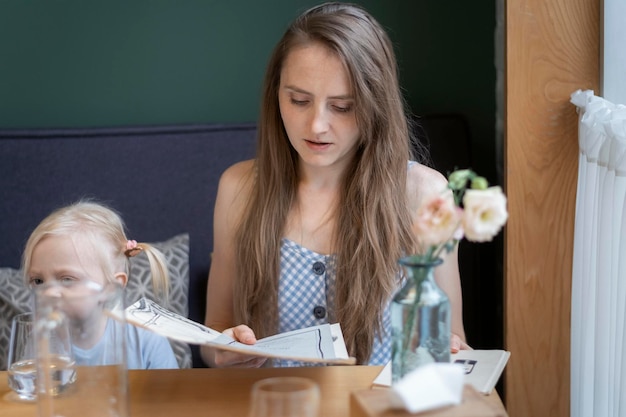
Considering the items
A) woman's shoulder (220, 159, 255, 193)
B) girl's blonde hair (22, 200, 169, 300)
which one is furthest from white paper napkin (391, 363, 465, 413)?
woman's shoulder (220, 159, 255, 193)

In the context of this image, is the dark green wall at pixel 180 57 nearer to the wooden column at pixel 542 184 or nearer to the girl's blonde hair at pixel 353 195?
the wooden column at pixel 542 184

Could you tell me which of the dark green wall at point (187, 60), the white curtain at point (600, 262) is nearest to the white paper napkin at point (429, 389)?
the white curtain at point (600, 262)

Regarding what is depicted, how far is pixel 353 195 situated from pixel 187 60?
44.9 inches

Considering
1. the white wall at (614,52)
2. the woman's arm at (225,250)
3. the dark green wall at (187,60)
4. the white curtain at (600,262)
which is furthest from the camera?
the dark green wall at (187,60)

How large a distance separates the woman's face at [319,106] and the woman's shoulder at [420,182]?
0.70 ft

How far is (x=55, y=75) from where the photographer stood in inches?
116

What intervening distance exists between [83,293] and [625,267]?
105cm

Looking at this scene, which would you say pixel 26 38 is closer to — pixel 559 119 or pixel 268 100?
pixel 268 100

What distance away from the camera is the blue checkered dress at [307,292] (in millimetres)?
2027

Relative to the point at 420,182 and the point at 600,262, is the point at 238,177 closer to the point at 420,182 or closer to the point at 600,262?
the point at 420,182

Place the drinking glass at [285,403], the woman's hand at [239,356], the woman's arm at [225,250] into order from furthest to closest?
the woman's arm at [225,250] → the woman's hand at [239,356] → the drinking glass at [285,403]

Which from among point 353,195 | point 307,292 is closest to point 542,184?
point 353,195

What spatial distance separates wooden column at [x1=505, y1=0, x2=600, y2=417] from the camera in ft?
7.18

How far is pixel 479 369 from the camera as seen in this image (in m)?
1.43
